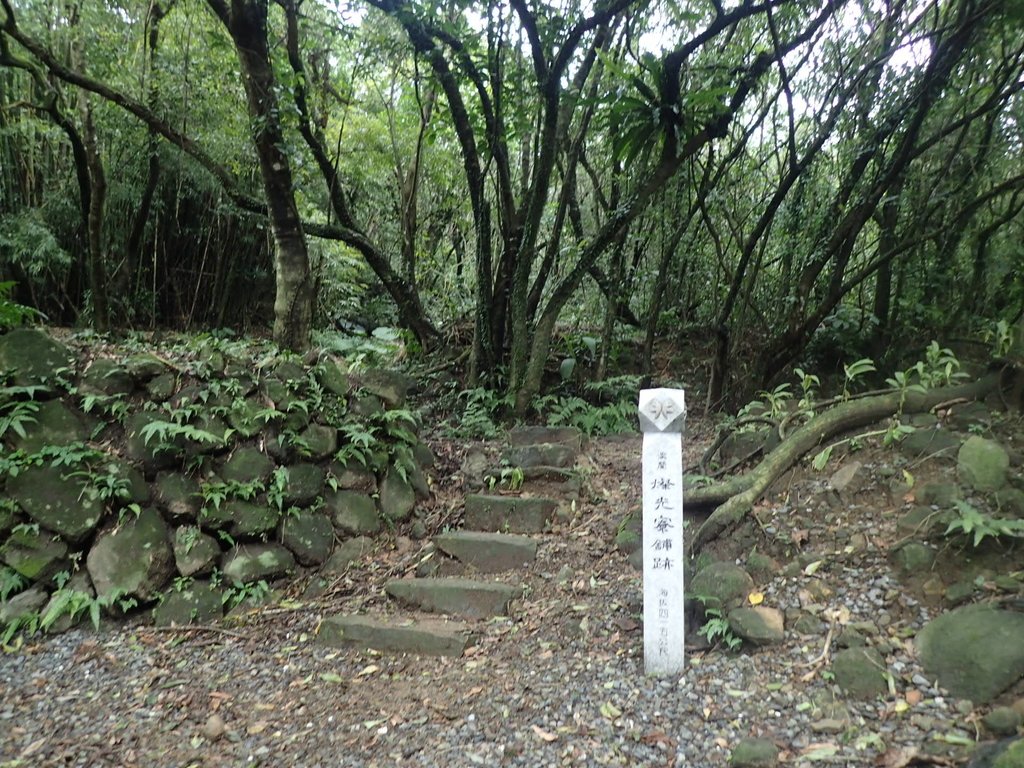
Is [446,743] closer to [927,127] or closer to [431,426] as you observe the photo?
[431,426]

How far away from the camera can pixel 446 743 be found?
288 centimetres

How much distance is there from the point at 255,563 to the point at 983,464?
14.1 feet

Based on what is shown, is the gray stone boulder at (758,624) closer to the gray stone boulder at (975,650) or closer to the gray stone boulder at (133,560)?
the gray stone boulder at (975,650)

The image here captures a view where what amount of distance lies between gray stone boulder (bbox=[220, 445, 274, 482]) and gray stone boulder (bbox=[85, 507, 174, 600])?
0.54 m

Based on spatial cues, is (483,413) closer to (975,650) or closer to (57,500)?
(57,500)

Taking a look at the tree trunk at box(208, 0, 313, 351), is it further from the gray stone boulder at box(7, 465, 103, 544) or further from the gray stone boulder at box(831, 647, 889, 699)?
the gray stone boulder at box(831, 647, 889, 699)

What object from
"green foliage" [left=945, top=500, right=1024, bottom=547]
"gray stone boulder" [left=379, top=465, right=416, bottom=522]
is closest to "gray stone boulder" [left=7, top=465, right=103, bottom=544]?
"gray stone boulder" [left=379, top=465, right=416, bottom=522]

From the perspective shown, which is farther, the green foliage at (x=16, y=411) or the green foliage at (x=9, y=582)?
the green foliage at (x=16, y=411)

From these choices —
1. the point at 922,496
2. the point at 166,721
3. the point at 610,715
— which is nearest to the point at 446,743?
the point at 610,715

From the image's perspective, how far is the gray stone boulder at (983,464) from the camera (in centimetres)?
329

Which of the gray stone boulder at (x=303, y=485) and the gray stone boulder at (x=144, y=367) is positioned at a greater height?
the gray stone boulder at (x=144, y=367)

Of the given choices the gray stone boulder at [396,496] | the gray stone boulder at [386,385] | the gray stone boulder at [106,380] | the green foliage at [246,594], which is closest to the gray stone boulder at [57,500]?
the gray stone boulder at [106,380]

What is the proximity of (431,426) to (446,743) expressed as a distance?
4221mm

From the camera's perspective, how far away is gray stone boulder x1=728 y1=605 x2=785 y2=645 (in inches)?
123
